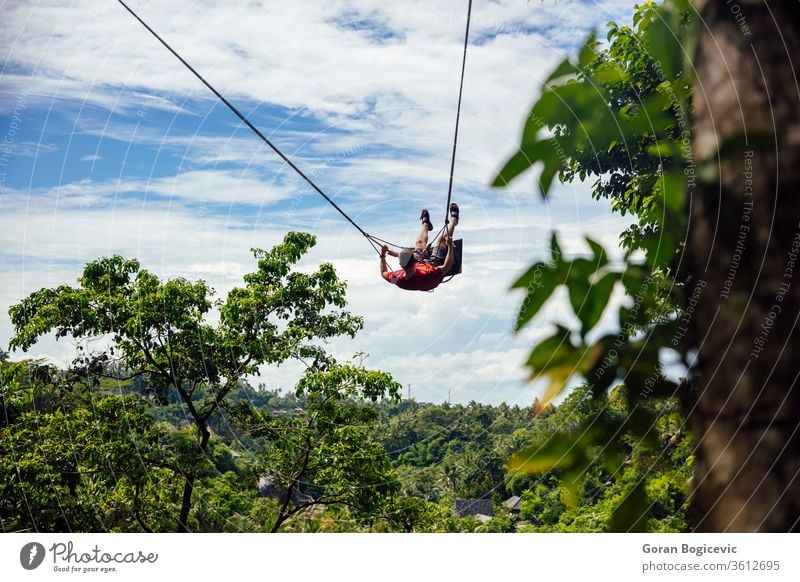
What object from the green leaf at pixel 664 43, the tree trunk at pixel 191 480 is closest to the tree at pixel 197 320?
the tree trunk at pixel 191 480

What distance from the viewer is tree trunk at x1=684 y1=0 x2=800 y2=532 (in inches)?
22.2

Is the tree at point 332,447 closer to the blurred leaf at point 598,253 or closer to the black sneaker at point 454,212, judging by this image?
the black sneaker at point 454,212

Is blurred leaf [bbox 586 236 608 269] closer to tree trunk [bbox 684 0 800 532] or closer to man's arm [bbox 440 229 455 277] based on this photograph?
tree trunk [bbox 684 0 800 532]

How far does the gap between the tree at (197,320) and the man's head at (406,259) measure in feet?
11.8

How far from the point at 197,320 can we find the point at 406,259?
4664 mm

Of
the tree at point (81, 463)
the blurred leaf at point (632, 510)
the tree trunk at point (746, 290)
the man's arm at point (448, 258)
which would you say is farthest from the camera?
the tree at point (81, 463)

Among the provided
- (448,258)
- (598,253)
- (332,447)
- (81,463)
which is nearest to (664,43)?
(598,253)

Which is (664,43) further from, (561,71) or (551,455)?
(551,455)

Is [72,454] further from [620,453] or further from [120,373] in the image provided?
[620,453]

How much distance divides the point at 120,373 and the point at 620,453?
8398 millimetres

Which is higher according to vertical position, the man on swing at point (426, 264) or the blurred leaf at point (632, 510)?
the blurred leaf at point (632, 510)

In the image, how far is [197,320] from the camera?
Answer: 8.45m

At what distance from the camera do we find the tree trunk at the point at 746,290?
56cm

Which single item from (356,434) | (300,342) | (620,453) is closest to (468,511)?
(356,434)
